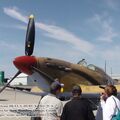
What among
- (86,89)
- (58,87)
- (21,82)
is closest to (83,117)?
(58,87)

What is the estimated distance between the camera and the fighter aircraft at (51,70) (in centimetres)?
1477

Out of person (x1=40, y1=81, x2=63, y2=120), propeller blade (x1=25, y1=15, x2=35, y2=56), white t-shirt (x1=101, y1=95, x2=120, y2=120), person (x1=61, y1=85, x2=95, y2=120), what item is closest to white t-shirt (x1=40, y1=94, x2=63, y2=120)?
person (x1=40, y1=81, x2=63, y2=120)

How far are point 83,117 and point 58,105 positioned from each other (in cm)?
54

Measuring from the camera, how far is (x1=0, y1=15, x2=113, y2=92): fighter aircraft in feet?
48.5

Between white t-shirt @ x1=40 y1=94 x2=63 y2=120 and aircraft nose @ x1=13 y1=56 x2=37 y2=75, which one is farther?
aircraft nose @ x1=13 y1=56 x2=37 y2=75

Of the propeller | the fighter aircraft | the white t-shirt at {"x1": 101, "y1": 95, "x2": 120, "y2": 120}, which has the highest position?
the propeller

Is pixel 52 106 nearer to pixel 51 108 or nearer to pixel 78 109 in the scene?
pixel 51 108

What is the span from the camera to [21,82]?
3140 inches

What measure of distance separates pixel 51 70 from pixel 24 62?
53.3 inches

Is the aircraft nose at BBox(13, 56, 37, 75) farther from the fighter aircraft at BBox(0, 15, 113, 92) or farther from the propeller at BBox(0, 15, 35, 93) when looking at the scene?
the propeller at BBox(0, 15, 35, 93)

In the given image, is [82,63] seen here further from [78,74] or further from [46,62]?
[46,62]

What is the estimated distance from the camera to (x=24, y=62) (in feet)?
47.9

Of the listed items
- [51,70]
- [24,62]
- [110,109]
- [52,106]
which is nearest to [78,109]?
[52,106]

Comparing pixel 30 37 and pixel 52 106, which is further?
pixel 30 37
